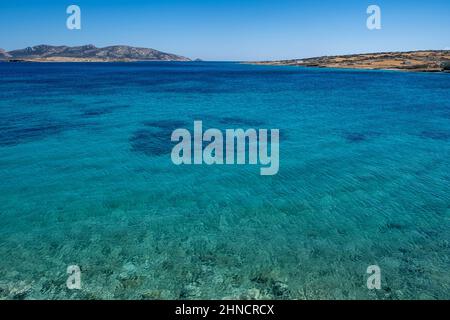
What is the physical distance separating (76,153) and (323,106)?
39945 mm

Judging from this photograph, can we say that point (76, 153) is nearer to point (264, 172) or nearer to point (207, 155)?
point (207, 155)

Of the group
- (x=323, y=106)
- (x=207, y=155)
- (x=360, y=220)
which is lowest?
(x=360, y=220)

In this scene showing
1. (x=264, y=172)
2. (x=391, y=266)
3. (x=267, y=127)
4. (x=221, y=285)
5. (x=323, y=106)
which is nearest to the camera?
(x=221, y=285)

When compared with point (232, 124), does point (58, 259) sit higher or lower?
lower

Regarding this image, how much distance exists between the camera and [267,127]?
38.9m

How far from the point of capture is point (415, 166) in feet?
85.0

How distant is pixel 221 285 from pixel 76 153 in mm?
20290
